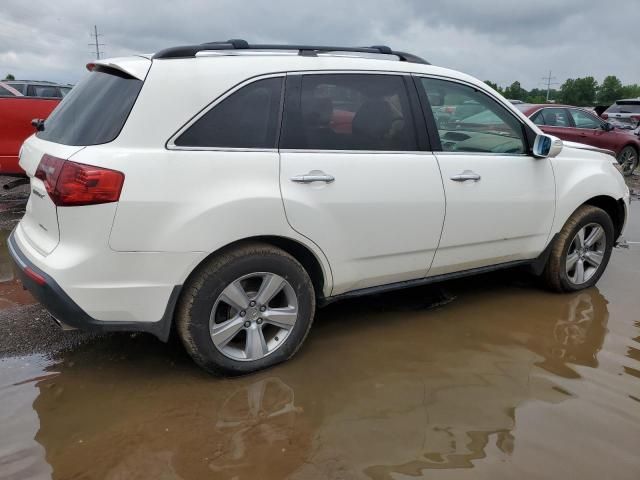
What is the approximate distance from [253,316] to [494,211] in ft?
6.04

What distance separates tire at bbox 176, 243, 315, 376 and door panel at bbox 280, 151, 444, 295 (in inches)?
9.6

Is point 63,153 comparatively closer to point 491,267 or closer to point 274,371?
point 274,371

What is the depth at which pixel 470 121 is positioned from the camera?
3.86 meters

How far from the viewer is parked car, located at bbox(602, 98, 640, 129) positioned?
16547 mm

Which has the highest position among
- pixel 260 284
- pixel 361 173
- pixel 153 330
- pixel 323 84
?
pixel 323 84

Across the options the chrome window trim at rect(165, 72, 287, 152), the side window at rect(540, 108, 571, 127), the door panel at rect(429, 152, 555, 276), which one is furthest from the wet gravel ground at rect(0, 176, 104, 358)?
the side window at rect(540, 108, 571, 127)

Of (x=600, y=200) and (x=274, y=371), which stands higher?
(x=600, y=200)

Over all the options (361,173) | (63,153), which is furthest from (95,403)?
(361,173)

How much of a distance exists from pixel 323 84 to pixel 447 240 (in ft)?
4.25

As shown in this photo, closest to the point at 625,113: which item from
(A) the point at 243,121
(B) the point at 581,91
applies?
(A) the point at 243,121

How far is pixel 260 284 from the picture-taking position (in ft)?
10.0

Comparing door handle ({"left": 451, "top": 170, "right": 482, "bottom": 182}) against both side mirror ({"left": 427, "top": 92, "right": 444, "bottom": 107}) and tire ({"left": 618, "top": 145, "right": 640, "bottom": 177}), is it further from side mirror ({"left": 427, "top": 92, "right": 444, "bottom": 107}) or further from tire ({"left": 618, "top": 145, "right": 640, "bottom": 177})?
tire ({"left": 618, "top": 145, "right": 640, "bottom": 177})

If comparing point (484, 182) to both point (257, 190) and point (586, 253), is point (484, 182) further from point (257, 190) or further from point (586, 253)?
point (257, 190)

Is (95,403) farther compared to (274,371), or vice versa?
(274,371)
